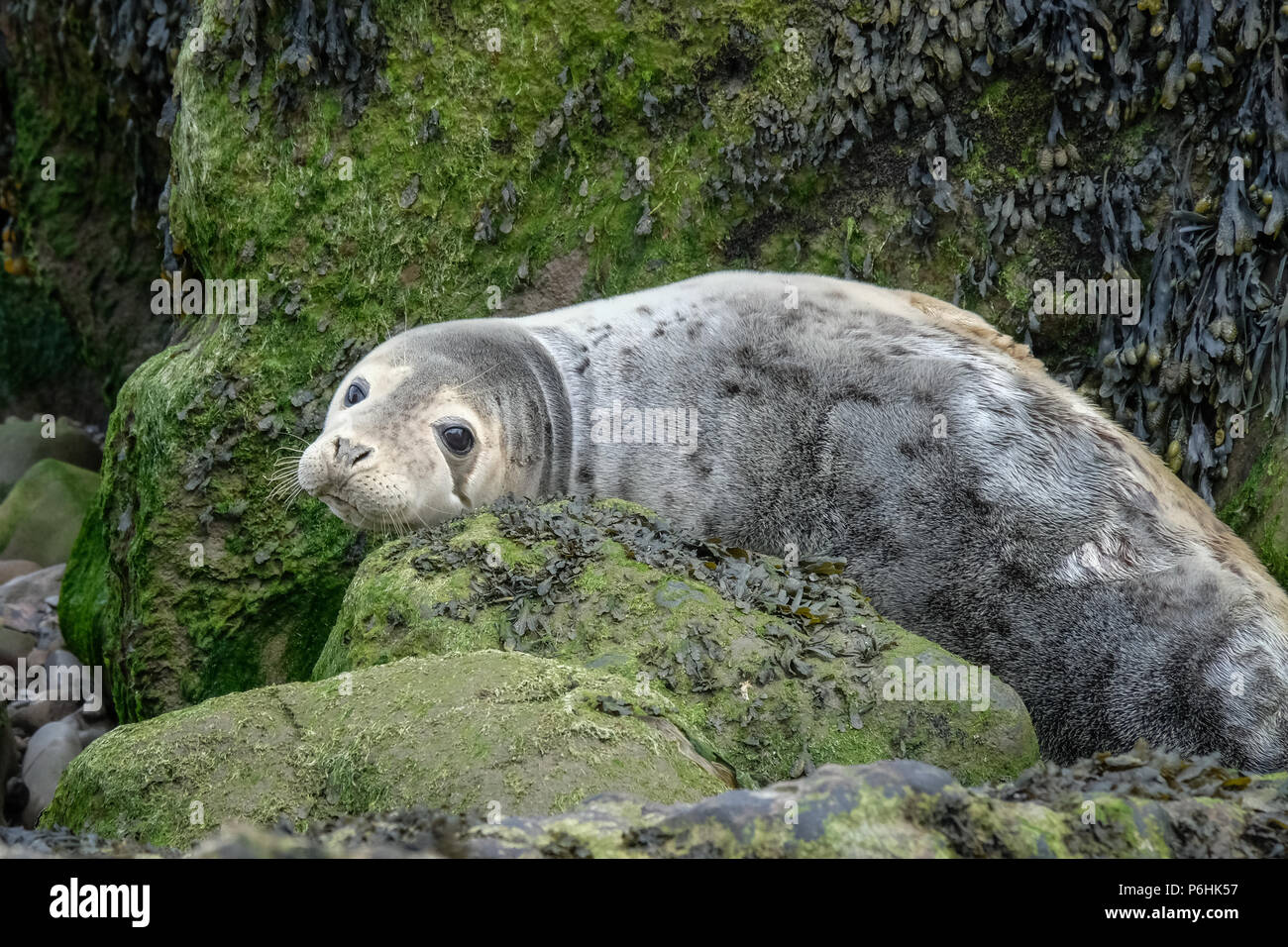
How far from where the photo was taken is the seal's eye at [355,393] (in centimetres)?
507

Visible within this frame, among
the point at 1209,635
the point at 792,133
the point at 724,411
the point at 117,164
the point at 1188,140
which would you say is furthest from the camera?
the point at 117,164

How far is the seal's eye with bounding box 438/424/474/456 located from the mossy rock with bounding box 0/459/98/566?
466 centimetres

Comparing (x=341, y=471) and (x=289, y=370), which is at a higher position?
(x=289, y=370)

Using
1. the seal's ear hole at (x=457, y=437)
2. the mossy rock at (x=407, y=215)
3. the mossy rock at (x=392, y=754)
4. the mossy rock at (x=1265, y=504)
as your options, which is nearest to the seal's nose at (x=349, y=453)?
the seal's ear hole at (x=457, y=437)

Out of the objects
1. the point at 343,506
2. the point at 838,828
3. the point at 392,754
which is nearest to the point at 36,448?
the point at 343,506

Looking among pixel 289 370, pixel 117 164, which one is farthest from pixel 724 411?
pixel 117 164

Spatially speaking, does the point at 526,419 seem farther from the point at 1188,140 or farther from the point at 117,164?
the point at 117,164

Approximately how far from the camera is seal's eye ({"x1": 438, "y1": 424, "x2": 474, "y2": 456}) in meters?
4.95

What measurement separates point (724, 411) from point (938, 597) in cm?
110

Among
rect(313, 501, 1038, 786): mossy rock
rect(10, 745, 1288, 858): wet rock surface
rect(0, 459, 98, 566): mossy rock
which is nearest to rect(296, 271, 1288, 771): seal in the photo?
rect(313, 501, 1038, 786): mossy rock

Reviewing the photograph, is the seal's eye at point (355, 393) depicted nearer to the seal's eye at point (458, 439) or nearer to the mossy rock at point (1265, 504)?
the seal's eye at point (458, 439)

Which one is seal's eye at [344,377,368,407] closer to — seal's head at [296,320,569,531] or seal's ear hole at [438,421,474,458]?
seal's head at [296,320,569,531]

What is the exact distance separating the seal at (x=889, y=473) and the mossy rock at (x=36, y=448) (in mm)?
5299

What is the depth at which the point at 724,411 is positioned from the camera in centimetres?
512
